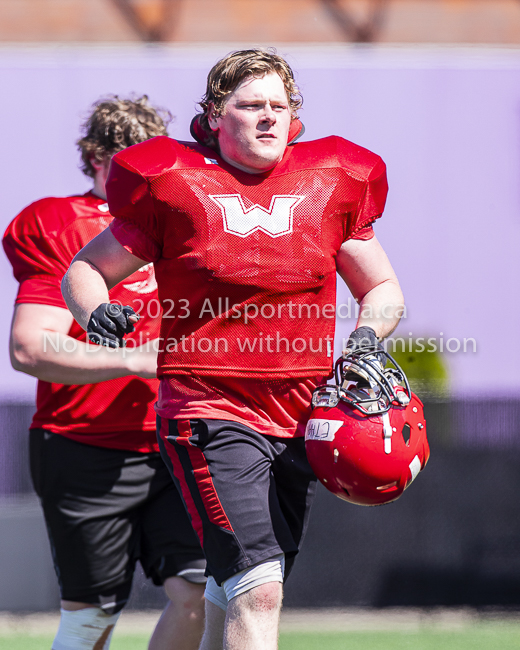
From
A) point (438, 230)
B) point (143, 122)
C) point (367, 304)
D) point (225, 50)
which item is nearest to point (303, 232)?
point (367, 304)

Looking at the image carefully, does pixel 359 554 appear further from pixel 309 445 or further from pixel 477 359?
pixel 309 445

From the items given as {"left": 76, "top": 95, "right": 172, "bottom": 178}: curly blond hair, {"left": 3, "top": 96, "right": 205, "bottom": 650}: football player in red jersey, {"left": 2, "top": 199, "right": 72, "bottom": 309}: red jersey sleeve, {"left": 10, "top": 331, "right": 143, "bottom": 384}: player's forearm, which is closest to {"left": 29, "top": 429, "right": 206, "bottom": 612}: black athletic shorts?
{"left": 3, "top": 96, "right": 205, "bottom": 650}: football player in red jersey

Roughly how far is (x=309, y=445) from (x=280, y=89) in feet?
2.84

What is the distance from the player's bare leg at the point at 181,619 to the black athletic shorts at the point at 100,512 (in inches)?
2.6

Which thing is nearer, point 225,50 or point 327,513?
point 327,513

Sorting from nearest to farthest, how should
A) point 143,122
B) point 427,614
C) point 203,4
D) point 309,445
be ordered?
point 309,445 < point 143,122 < point 427,614 < point 203,4

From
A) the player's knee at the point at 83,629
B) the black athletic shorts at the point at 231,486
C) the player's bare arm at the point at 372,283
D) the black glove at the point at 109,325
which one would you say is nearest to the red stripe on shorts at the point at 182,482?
the black athletic shorts at the point at 231,486

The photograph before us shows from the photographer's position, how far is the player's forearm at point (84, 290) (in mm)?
→ 1821

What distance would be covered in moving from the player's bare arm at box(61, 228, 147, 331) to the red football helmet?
574 mm

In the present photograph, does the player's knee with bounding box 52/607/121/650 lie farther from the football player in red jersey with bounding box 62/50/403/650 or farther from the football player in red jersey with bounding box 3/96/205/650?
the football player in red jersey with bounding box 62/50/403/650

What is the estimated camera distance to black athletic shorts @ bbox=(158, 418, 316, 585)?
1.69m

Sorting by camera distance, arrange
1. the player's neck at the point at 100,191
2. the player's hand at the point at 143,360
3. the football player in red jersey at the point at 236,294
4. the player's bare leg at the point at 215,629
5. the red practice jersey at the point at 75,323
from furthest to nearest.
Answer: the player's neck at the point at 100,191
the red practice jersey at the point at 75,323
the player's hand at the point at 143,360
the player's bare leg at the point at 215,629
the football player in red jersey at the point at 236,294

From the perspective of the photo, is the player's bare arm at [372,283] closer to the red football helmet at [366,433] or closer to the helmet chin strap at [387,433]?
the red football helmet at [366,433]

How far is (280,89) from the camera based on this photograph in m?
1.88
